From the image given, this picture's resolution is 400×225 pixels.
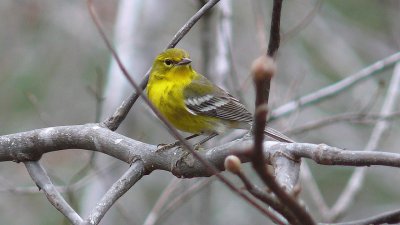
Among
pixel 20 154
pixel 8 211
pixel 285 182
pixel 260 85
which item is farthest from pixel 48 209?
pixel 260 85

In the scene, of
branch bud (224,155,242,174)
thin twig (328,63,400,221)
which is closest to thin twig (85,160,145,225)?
branch bud (224,155,242,174)

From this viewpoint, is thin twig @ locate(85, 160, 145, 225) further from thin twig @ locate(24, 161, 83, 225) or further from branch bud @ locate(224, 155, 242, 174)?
branch bud @ locate(224, 155, 242, 174)

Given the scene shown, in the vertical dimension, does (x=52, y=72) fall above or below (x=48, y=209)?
above

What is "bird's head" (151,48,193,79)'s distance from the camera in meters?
4.78

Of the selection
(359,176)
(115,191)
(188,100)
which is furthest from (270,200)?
(359,176)

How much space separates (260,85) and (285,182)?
797 mm

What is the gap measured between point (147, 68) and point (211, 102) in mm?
2538

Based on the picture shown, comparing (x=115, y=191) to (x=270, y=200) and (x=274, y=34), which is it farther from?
(x=270, y=200)

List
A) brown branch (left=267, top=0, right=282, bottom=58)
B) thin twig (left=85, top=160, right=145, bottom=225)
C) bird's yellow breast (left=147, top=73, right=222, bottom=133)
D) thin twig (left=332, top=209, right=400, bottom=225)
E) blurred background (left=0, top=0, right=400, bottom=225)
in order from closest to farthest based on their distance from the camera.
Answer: thin twig (left=332, top=209, right=400, bottom=225)
brown branch (left=267, top=0, right=282, bottom=58)
thin twig (left=85, top=160, right=145, bottom=225)
bird's yellow breast (left=147, top=73, right=222, bottom=133)
blurred background (left=0, top=0, right=400, bottom=225)

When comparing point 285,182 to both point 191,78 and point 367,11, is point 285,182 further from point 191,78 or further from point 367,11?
point 367,11

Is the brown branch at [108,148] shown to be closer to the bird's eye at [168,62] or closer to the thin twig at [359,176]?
the bird's eye at [168,62]

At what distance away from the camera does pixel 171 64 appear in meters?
4.82

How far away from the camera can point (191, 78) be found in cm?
495

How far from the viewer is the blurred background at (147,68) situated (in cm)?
739
